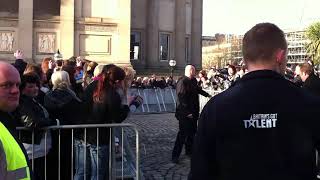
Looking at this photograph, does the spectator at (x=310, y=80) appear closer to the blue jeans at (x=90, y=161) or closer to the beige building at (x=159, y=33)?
the blue jeans at (x=90, y=161)

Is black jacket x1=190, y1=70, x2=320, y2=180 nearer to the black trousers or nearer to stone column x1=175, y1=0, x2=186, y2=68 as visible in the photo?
the black trousers

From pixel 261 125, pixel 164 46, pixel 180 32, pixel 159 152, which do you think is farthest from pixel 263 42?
pixel 180 32

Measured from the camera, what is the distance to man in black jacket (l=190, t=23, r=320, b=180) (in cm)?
272

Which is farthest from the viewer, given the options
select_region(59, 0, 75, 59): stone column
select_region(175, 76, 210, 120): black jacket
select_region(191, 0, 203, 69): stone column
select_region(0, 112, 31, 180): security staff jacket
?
select_region(191, 0, 203, 69): stone column

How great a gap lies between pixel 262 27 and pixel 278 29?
0.28 ft

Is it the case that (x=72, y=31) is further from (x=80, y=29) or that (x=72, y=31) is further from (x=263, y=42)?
(x=263, y=42)

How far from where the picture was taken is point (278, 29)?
2814 mm

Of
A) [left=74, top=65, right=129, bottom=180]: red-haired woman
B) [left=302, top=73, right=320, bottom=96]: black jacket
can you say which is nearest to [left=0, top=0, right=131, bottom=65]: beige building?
[left=302, top=73, right=320, bottom=96]: black jacket

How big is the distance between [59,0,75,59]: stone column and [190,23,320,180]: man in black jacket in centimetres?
3128

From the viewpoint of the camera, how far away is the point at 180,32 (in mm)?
40438

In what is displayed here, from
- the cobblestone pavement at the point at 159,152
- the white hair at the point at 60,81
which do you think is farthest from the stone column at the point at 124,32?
the white hair at the point at 60,81

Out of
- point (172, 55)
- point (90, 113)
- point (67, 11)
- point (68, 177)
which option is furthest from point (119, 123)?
point (172, 55)

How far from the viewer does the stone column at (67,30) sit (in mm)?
33562

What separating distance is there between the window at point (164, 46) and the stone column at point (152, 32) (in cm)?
87
